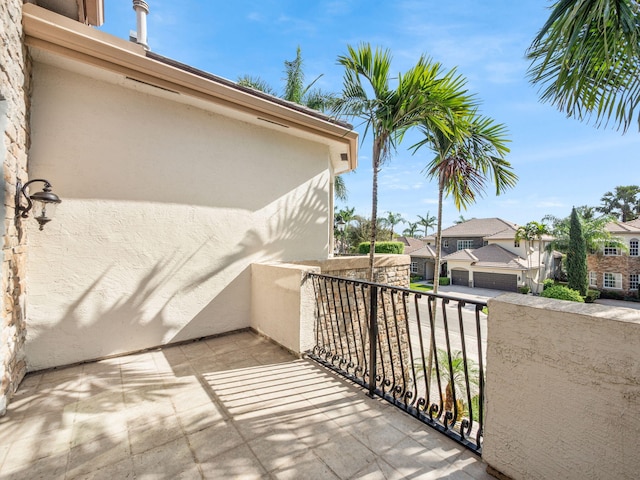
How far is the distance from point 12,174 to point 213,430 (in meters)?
3.02

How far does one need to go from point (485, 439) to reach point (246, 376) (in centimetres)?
238

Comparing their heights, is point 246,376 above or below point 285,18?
below

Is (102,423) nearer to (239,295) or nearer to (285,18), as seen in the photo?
(239,295)

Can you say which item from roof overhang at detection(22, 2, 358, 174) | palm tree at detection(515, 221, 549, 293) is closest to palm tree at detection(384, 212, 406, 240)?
palm tree at detection(515, 221, 549, 293)

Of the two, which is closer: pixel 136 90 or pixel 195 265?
pixel 136 90

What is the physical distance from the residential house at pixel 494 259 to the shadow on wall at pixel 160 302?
83.1 feet

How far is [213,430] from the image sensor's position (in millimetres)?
2201

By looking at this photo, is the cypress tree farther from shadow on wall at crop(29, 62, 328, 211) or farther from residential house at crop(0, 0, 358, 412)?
shadow on wall at crop(29, 62, 328, 211)

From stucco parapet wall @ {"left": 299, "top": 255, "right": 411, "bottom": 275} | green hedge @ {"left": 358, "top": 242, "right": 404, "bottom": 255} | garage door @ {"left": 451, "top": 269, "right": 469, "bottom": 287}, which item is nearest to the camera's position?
stucco parapet wall @ {"left": 299, "top": 255, "right": 411, "bottom": 275}

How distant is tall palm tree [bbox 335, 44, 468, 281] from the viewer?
4.60 metres

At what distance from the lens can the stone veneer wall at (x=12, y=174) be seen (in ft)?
7.63

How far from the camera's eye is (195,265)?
423 cm

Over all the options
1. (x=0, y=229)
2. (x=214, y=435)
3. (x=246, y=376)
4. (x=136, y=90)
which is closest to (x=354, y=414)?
(x=214, y=435)

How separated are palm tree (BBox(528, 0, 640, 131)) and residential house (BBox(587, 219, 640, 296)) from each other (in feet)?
90.3
